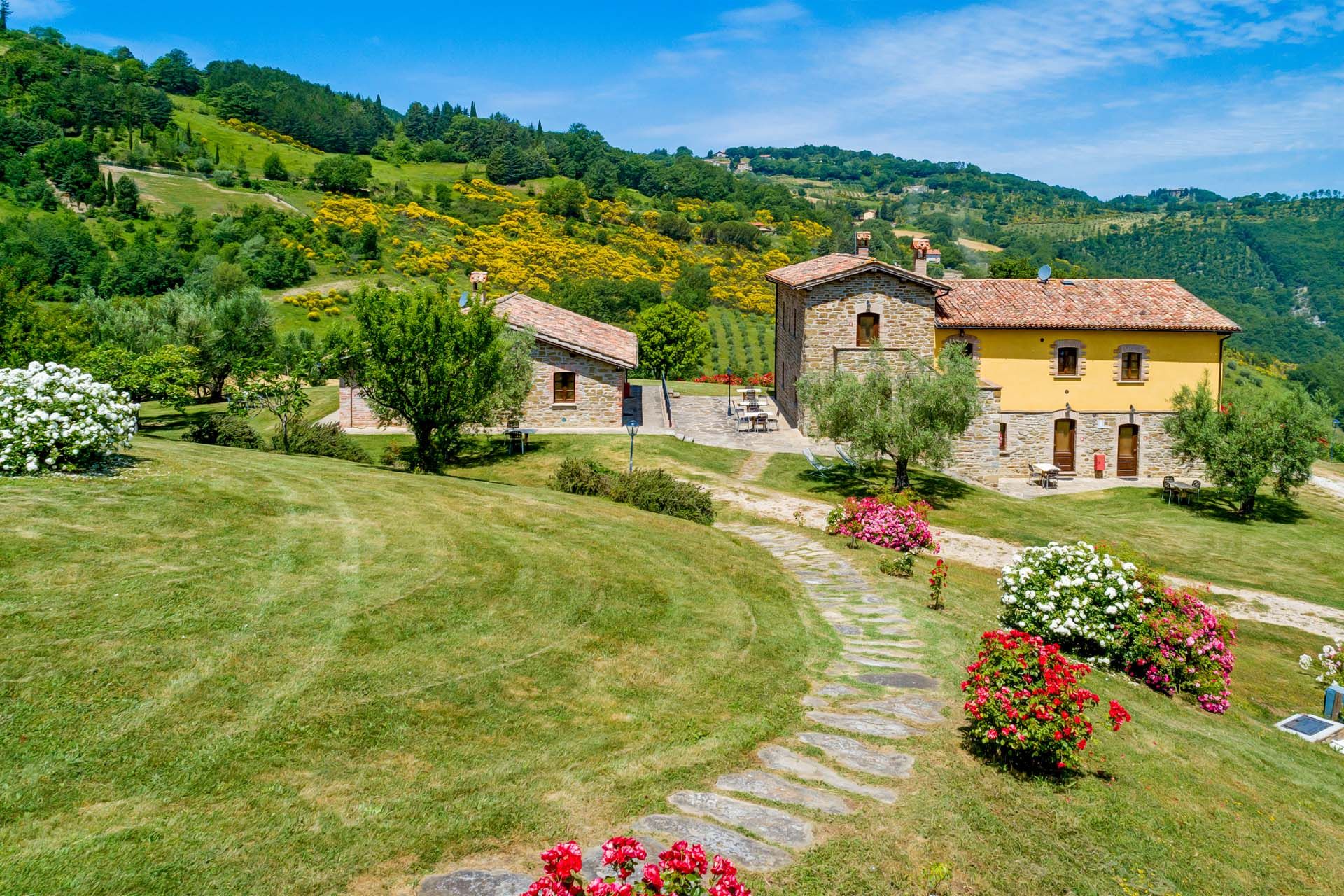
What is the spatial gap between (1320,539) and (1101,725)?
21777 millimetres

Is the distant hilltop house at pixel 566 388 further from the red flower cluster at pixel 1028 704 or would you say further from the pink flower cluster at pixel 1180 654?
the red flower cluster at pixel 1028 704

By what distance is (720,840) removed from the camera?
6.51 m

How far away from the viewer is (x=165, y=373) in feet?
91.7

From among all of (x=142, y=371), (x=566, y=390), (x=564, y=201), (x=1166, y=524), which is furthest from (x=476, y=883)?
(x=564, y=201)

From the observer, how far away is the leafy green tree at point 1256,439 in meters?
26.9

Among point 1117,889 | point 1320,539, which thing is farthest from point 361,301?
point 1320,539

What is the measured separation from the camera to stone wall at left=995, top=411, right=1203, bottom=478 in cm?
3234

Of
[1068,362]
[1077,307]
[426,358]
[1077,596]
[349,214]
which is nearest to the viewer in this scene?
[1077,596]

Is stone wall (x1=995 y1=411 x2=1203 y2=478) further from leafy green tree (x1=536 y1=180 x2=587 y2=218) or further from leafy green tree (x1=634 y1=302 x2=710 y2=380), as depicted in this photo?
leafy green tree (x1=536 y1=180 x2=587 y2=218)

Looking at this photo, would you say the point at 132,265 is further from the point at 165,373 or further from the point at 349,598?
the point at 349,598

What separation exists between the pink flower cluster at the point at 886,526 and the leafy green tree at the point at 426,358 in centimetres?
985

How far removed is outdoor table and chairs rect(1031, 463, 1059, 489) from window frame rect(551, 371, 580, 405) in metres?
17.0

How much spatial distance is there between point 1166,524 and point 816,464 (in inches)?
430

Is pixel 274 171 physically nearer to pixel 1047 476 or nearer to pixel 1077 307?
pixel 1077 307
